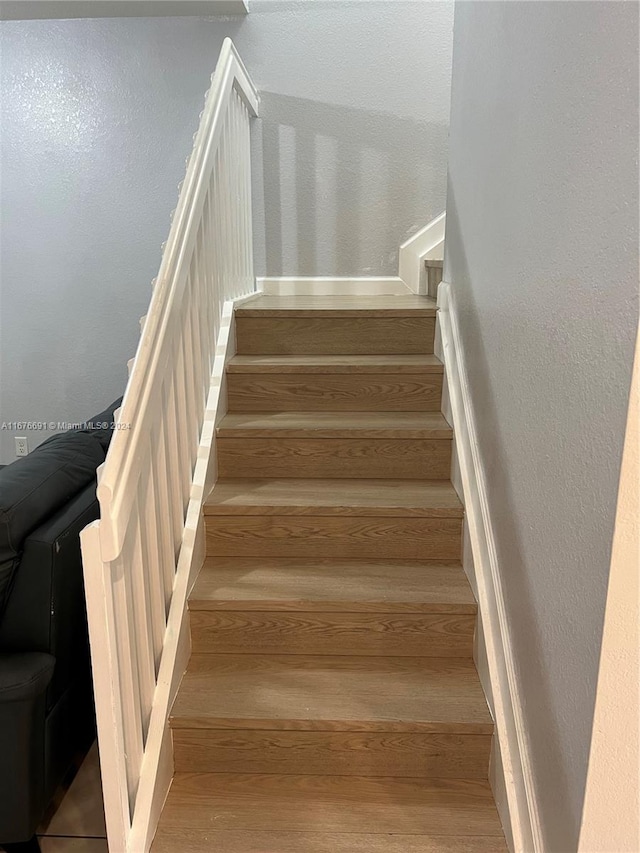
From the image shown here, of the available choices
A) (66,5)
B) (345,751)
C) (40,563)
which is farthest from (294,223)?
(345,751)

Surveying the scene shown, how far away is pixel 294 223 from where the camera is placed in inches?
134

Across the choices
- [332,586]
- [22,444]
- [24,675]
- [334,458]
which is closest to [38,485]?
[24,675]

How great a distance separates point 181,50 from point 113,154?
0.61 meters

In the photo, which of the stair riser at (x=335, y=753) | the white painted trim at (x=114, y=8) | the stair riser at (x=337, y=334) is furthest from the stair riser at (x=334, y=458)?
the white painted trim at (x=114, y=8)

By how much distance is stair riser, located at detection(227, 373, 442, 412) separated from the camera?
2.39 meters

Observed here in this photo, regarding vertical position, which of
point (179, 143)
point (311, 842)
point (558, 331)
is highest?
point (179, 143)

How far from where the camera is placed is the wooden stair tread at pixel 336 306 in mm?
2576

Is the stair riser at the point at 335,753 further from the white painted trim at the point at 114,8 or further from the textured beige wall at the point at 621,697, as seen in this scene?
the white painted trim at the point at 114,8

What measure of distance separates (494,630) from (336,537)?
0.56 meters

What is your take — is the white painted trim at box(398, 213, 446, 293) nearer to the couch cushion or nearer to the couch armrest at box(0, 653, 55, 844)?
the couch cushion

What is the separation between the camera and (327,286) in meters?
3.44

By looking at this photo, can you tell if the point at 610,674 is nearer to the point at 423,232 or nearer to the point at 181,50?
the point at 423,232

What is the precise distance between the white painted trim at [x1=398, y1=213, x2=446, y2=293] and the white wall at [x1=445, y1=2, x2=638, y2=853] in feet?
4.79

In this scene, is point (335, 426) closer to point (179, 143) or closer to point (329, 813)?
point (329, 813)
